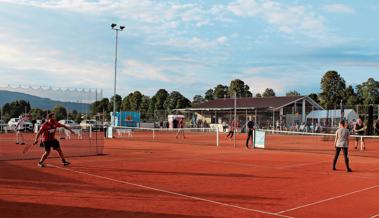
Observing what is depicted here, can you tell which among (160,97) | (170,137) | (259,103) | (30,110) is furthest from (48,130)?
(160,97)

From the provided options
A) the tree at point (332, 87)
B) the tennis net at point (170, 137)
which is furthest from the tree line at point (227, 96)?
the tennis net at point (170, 137)

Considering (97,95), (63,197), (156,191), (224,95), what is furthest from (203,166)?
(224,95)

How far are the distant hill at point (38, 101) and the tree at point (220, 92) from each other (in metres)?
56.8

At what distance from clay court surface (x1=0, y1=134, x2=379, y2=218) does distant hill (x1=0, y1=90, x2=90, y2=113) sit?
965 cm

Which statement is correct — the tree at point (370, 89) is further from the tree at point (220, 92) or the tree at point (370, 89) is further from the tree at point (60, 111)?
the tree at point (60, 111)

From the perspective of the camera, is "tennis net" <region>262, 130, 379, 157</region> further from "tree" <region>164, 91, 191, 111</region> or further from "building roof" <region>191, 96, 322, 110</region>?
"tree" <region>164, 91, 191, 111</region>

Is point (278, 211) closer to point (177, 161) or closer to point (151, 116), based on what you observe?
point (177, 161)

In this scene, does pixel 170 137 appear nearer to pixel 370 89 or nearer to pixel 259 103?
pixel 259 103

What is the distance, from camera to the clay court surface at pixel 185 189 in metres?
8.52

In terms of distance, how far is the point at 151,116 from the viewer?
68000 millimetres

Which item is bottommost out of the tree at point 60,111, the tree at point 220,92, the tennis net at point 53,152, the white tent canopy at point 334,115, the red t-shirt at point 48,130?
the tennis net at point 53,152

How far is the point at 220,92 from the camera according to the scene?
8656 cm

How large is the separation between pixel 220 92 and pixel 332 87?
74.3 ft

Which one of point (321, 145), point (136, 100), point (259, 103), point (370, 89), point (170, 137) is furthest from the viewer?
point (136, 100)
